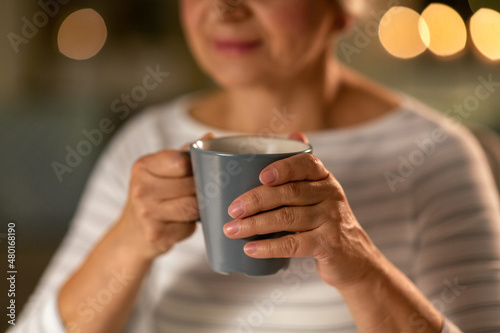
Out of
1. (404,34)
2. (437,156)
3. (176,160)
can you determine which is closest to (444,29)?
(404,34)

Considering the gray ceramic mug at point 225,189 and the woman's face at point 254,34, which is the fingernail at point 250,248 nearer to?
the gray ceramic mug at point 225,189

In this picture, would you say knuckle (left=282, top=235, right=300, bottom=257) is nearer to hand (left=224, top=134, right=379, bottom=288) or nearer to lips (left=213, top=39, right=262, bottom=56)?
hand (left=224, top=134, right=379, bottom=288)

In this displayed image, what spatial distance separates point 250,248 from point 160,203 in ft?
0.49

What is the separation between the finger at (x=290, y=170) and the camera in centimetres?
41

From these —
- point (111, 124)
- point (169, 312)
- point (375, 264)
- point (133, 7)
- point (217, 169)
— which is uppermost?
point (133, 7)

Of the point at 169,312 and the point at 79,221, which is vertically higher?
the point at 79,221

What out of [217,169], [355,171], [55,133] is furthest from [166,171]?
[55,133]

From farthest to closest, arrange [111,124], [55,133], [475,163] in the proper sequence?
[111,124] < [55,133] < [475,163]

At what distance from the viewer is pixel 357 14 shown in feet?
2.75

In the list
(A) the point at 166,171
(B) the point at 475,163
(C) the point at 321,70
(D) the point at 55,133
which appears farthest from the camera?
(D) the point at 55,133

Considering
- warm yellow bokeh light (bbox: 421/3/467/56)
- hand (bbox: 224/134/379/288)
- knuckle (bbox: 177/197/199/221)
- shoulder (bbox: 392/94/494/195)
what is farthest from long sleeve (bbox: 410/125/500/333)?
warm yellow bokeh light (bbox: 421/3/467/56)

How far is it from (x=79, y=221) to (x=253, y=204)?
0.57m

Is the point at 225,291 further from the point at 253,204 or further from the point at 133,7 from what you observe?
the point at 133,7

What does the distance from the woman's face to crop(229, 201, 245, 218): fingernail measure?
0.36 meters
